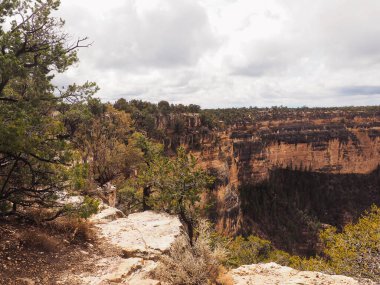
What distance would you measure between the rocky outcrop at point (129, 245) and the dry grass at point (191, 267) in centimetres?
33

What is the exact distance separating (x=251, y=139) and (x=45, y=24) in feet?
165

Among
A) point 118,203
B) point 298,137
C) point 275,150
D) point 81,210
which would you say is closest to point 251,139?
point 275,150

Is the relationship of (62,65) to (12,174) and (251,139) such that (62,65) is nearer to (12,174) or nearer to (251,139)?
(12,174)

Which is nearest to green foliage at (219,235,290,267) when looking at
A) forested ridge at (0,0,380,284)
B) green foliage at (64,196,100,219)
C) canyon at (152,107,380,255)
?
forested ridge at (0,0,380,284)

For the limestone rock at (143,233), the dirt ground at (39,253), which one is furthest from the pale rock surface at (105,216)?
the dirt ground at (39,253)

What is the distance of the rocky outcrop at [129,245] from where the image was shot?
7.51 meters

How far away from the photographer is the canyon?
172 feet

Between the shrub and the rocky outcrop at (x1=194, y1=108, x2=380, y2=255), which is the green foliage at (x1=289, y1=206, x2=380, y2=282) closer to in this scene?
the shrub

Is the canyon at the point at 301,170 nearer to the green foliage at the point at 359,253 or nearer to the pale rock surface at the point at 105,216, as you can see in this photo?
the green foliage at the point at 359,253

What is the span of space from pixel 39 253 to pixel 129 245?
2459 mm

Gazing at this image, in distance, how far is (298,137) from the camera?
62.5 meters

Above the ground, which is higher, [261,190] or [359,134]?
[359,134]

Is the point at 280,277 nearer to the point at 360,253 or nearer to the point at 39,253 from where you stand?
the point at 360,253

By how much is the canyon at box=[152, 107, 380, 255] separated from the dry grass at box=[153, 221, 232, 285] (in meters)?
33.9
